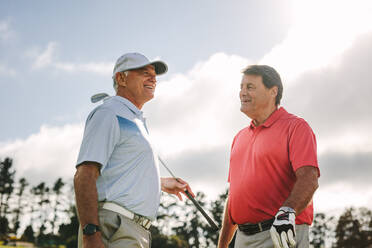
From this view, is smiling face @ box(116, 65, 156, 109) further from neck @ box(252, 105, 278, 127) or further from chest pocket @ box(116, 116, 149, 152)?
neck @ box(252, 105, 278, 127)

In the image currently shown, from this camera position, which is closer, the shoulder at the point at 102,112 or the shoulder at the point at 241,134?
the shoulder at the point at 102,112

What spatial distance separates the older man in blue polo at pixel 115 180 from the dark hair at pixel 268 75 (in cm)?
221

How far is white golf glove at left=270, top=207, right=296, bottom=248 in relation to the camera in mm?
4156

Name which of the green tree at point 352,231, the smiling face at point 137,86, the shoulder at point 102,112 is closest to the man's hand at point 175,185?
the smiling face at point 137,86

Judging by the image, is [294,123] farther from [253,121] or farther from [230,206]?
[230,206]

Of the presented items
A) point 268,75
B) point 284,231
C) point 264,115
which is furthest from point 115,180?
point 268,75

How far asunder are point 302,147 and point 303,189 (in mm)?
508

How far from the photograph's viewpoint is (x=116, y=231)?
3.77m

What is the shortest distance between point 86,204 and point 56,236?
96385 mm

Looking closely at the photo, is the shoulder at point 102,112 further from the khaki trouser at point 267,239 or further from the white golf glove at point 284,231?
the khaki trouser at point 267,239

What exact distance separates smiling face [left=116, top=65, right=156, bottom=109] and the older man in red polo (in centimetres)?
157

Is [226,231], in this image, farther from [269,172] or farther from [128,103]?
[128,103]

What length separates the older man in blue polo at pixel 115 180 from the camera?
3637mm

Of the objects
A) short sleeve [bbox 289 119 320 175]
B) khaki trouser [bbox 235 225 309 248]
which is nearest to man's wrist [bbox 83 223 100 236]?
khaki trouser [bbox 235 225 309 248]
